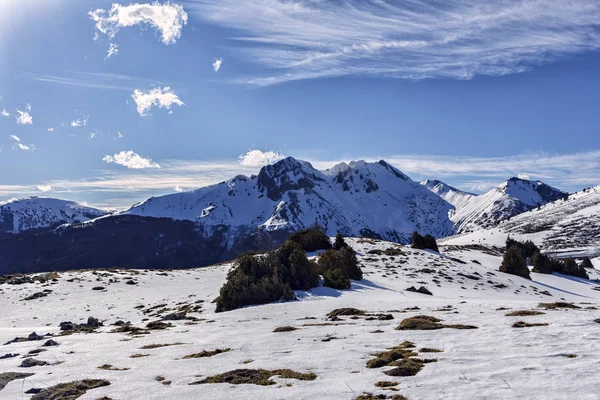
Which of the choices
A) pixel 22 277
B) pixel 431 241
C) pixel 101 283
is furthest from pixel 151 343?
pixel 431 241

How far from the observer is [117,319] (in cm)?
2917

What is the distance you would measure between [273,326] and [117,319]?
13.5 meters

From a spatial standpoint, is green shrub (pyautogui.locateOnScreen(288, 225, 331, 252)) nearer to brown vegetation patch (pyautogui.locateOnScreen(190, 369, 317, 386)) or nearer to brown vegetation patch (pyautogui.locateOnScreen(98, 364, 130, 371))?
brown vegetation patch (pyautogui.locateOnScreen(98, 364, 130, 371))

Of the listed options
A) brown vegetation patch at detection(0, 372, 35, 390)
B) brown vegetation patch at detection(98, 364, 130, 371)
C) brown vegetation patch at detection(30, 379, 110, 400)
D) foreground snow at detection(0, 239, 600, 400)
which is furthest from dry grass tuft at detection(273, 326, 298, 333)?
brown vegetation patch at detection(0, 372, 35, 390)

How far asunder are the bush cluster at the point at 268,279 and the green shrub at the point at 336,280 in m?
1.38

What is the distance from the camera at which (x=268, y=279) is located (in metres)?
30.5

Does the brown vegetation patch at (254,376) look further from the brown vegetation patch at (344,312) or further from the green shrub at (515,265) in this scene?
the green shrub at (515,265)

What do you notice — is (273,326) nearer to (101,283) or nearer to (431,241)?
(101,283)

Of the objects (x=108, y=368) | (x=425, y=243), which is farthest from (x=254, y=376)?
(x=425, y=243)

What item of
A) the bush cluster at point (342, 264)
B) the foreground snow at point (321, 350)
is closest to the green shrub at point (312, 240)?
the bush cluster at point (342, 264)

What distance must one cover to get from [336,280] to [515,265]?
28.5 meters

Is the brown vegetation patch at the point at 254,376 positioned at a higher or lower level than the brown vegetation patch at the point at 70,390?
higher

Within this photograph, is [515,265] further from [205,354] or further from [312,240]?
[205,354]

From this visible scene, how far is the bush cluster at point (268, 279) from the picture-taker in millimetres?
28953
